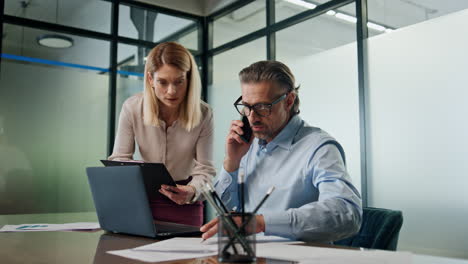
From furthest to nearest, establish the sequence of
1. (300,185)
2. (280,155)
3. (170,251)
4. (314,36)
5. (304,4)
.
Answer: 1. (304,4)
2. (314,36)
3. (280,155)
4. (300,185)
5. (170,251)

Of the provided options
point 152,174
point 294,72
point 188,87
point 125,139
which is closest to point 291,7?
point 294,72

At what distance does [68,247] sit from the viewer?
3.80 feet

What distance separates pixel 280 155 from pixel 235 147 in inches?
7.2

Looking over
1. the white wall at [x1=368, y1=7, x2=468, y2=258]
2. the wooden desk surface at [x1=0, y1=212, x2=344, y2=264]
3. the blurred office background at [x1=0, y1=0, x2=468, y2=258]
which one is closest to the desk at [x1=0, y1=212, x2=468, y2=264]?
the wooden desk surface at [x1=0, y1=212, x2=344, y2=264]

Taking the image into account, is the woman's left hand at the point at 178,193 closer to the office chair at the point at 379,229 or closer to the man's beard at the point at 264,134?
the man's beard at the point at 264,134

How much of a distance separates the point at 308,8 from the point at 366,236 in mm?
3566

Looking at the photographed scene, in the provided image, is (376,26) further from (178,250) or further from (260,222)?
(178,250)

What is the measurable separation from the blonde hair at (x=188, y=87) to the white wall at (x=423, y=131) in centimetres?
203

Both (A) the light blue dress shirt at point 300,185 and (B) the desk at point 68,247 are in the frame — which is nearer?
(B) the desk at point 68,247

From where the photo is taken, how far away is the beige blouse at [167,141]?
Result: 2068 mm

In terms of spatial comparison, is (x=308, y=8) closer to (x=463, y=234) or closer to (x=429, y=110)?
(x=429, y=110)

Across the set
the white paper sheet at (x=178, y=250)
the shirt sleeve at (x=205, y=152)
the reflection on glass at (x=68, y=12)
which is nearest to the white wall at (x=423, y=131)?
the shirt sleeve at (x=205, y=152)

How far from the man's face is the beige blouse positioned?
48cm

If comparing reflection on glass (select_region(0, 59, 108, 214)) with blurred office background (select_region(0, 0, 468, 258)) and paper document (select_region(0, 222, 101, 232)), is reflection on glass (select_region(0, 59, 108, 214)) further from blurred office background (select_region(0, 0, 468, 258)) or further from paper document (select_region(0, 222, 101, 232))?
paper document (select_region(0, 222, 101, 232))
